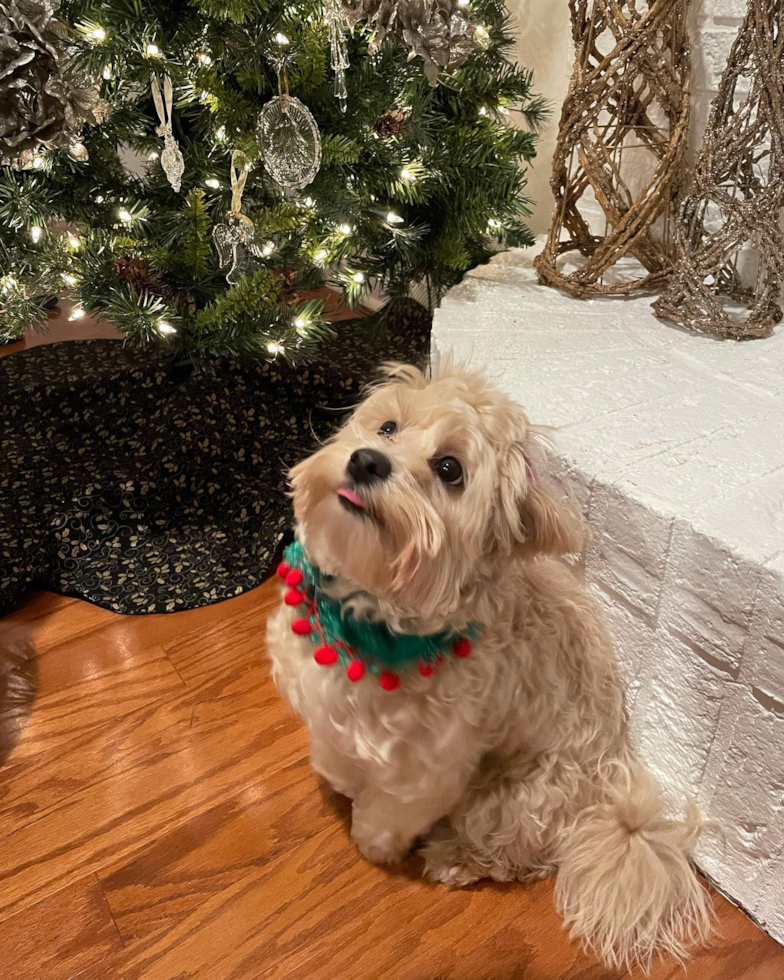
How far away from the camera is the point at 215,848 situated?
105 centimetres

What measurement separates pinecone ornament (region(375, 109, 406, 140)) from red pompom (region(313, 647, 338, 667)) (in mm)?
992

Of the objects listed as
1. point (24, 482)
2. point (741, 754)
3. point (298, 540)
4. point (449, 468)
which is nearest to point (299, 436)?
point (24, 482)

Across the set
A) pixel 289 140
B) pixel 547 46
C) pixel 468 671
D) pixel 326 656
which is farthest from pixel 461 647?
pixel 547 46

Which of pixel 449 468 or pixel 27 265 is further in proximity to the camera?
pixel 27 265

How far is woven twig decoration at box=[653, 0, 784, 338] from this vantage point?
1119mm

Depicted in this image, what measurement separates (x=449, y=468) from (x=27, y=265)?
96cm

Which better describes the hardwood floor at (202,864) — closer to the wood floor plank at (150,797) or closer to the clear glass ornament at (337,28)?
the wood floor plank at (150,797)

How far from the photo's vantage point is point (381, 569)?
0.73m

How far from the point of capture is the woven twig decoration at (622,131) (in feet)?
4.06

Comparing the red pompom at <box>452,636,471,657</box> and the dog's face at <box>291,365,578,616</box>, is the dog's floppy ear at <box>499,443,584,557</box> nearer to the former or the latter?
the dog's face at <box>291,365,578,616</box>

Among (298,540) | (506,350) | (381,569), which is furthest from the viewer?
(506,350)

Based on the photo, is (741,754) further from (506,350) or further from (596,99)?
(596,99)

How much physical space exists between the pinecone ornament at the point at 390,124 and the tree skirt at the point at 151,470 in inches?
20.3

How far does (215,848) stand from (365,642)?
47 centimetres
